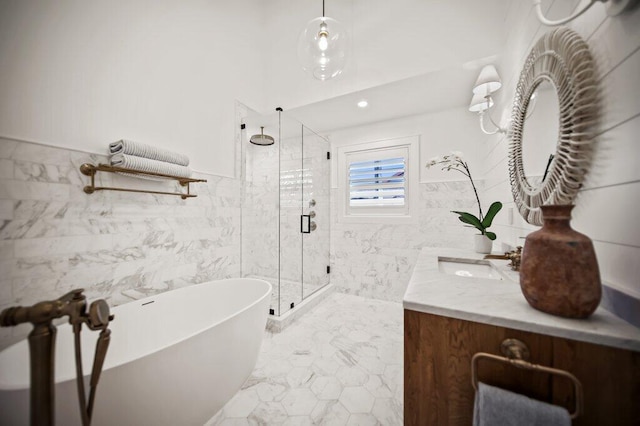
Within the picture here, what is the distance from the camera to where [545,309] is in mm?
626

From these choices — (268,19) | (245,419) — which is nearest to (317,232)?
(245,419)

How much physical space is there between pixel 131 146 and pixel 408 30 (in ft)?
8.07

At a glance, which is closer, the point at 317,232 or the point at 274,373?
the point at 274,373

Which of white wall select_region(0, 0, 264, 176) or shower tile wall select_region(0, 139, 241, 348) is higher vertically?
white wall select_region(0, 0, 264, 176)

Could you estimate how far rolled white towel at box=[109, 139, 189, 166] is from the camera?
141 cm

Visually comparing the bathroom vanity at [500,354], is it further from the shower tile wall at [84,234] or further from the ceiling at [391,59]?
the ceiling at [391,59]

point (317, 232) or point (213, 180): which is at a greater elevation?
point (213, 180)

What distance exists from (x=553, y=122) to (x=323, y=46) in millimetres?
1447

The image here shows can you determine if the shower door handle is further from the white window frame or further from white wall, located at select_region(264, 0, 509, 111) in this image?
white wall, located at select_region(264, 0, 509, 111)

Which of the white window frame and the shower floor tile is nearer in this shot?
the shower floor tile

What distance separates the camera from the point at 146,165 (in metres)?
1.48

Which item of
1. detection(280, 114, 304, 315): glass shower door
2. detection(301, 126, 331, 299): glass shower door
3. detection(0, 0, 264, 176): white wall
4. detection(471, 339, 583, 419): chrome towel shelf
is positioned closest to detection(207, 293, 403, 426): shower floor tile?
detection(280, 114, 304, 315): glass shower door

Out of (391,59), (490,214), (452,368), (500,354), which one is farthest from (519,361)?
(391,59)

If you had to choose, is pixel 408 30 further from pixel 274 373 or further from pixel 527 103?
pixel 274 373
